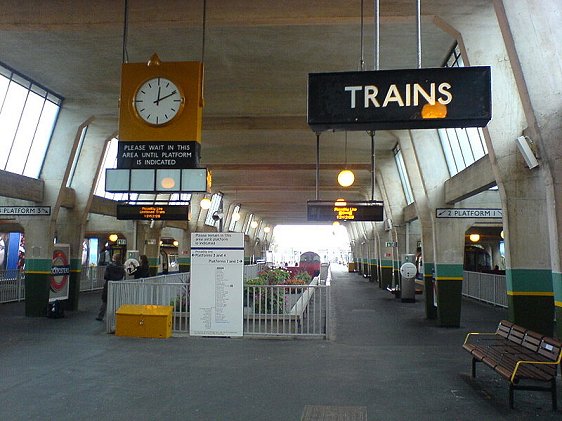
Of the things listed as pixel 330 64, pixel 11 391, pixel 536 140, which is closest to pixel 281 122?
pixel 330 64

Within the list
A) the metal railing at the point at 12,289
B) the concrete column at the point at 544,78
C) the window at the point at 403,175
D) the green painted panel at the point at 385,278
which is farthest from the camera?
the green painted panel at the point at 385,278

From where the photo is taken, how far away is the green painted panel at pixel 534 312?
10.1 metres

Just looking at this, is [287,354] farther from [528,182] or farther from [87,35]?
[87,35]

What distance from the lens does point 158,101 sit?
8500 millimetres

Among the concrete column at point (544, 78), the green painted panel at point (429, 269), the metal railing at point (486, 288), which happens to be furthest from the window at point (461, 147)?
the concrete column at point (544, 78)

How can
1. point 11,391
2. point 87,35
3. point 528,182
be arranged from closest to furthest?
point 11,391 < point 528,182 < point 87,35

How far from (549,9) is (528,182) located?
3.51m

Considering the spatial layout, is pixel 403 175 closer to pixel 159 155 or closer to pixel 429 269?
pixel 429 269

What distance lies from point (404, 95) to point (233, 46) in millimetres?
7537

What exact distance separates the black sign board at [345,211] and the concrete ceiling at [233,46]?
116 inches

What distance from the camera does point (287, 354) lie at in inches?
420

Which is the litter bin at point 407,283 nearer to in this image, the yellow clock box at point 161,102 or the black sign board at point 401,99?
the yellow clock box at point 161,102

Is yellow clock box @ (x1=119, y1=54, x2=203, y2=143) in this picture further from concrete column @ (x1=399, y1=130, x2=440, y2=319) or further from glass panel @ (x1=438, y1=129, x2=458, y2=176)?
glass panel @ (x1=438, y1=129, x2=458, y2=176)

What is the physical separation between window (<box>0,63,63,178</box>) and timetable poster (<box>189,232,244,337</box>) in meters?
7.40
